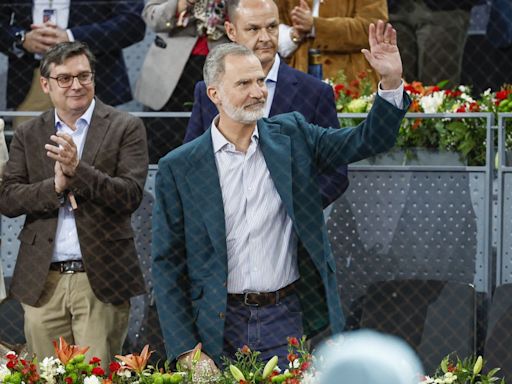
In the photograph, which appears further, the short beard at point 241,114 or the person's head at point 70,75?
the person's head at point 70,75

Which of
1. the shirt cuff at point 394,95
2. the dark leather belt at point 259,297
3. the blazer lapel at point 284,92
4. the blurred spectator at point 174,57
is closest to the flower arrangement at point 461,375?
the dark leather belt at point 259,297

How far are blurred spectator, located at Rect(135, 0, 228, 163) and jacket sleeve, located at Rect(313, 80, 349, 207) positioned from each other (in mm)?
1326

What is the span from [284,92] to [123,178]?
0.75 m

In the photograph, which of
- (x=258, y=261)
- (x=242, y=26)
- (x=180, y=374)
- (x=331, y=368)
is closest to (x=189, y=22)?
(x=242, y=26)

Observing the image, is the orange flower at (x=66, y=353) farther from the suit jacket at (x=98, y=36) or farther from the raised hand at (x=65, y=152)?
the suit jacket at (x=98, y=36)

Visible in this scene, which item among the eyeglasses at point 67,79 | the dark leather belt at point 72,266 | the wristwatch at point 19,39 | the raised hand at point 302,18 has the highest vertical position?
the raised hand at point 302,18

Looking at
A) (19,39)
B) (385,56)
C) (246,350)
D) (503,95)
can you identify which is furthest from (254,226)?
(19,39)

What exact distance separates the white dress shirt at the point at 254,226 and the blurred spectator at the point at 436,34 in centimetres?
279

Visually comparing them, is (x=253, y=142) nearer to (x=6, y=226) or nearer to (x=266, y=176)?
(x=266, y=176)

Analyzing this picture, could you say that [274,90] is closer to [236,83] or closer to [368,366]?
[236,83]

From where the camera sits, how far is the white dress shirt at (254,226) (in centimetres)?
430

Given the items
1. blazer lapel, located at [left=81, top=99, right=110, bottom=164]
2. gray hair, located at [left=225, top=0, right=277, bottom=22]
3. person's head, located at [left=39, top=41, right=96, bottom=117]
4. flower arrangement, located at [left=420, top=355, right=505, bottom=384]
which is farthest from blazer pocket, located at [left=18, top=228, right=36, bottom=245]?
flower arrangement, located at [left=420, top=355, right=505, bottom=384]

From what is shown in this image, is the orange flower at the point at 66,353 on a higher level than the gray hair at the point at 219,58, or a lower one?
lower

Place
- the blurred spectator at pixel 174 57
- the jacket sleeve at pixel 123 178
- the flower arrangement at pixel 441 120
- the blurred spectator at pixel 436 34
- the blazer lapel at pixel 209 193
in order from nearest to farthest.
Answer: the blazer lapel at pixel 209 193, the jacket sleeve at pixel 123 178, the flower arrangement at pixel 441 120, the blurred spectator at pixel 174 57, the blurred spectator at pixel 436 34
